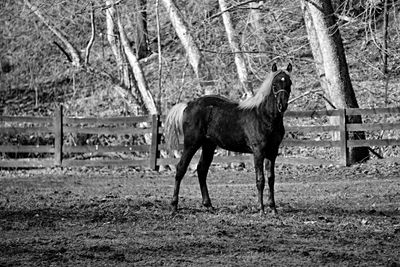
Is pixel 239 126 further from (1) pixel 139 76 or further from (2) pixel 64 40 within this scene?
(2) pixel 64 40

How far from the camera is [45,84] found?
31047 millimetres

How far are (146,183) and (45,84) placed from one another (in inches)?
623

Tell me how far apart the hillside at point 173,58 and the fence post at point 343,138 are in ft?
8.98

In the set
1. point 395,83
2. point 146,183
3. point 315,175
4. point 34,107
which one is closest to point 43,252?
point 146,183

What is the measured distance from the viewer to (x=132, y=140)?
2333cm

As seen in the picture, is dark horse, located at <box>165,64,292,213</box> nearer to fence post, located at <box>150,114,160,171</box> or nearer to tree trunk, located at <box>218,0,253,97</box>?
fence post, located at <box>150,114,160,171</box>

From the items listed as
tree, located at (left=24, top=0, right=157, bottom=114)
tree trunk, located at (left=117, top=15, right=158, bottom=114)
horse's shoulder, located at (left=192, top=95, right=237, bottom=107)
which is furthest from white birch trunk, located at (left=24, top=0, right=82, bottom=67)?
horse's shoulder, located at (left=192, top=95, right=237, bottom=107)

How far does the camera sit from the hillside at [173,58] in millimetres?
21984

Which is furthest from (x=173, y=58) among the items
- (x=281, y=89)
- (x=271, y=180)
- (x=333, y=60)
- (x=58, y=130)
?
(x=281, y=89)

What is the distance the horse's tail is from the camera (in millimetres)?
11602

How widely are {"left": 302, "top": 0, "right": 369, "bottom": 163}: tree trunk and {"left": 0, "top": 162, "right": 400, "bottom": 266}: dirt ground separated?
2.27 metres

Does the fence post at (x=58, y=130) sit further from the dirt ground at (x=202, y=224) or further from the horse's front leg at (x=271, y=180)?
the horse's front leg at (x=271, y=180)

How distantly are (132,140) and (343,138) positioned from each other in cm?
793

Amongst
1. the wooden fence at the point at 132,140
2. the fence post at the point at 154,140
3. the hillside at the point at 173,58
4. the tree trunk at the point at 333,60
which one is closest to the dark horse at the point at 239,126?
the wooden fence at the point at 132,140
